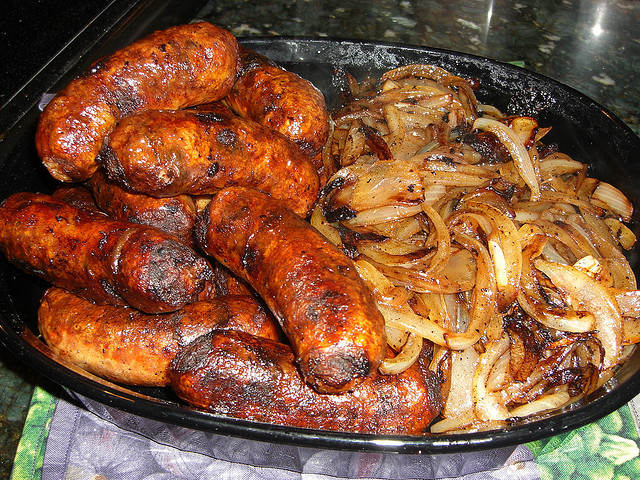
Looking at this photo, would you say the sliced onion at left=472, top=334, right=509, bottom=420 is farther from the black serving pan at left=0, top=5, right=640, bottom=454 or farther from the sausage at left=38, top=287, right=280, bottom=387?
the sausage at left=38, top=287, right=280, bottom=387

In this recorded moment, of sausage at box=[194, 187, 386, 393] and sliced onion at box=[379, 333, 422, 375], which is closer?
sausage at box=[194, 187, 386, 393]

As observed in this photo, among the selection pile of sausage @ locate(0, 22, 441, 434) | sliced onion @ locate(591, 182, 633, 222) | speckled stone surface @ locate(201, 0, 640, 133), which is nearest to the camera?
pile of sausage @ locate(0, 22, 441, 434)

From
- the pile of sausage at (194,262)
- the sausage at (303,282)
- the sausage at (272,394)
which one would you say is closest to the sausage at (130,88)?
the pile of sausage at (194,262)

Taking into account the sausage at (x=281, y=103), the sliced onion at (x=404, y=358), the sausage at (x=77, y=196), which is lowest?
the sliced onion at (x=404, y=358)

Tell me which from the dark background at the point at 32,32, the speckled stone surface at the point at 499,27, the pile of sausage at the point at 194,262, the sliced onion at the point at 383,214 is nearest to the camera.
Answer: the pile of sausage at the point at 194,262

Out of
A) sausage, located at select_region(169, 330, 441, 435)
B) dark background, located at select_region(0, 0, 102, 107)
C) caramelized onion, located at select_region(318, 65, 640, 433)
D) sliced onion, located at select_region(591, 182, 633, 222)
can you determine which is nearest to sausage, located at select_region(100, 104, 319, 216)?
caramelized onion, located at select_region(318, 65, 640, 433)

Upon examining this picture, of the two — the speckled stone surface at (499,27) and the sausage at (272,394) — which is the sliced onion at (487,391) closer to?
the sausage at (272,394)

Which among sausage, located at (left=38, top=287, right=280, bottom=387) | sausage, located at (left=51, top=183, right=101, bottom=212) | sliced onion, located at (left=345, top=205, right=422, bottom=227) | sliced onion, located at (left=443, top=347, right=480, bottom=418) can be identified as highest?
sausage, located at (left=51, top=183, right=101, bottom=212)
